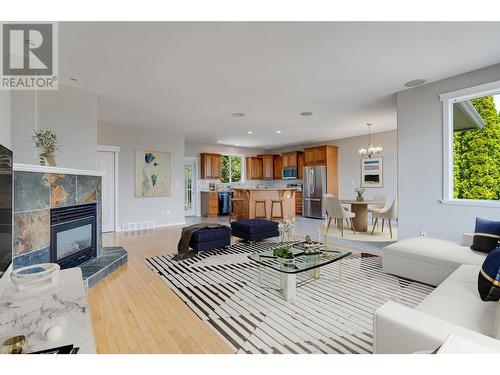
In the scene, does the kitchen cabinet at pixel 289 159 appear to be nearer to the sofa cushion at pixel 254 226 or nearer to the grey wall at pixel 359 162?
the grey wall at pixel 359 162

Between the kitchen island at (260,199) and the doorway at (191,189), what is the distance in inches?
73.9

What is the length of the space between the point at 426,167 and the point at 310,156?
4.84 meters

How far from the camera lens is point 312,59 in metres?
2.84

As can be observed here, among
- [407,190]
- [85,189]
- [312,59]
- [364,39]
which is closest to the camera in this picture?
[364,39]

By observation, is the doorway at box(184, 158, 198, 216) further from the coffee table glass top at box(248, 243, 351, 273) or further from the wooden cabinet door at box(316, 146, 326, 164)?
the coffee table glass top at box(248, 243, 351, 273)

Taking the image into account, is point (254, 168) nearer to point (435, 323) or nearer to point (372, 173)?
point (372, 173)

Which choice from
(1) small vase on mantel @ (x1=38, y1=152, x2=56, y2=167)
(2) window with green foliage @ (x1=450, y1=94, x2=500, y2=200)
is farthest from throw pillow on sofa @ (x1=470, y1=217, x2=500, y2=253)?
(1) small vase on mantel @ (x1=38, y1=152, x2=56, y2=167)

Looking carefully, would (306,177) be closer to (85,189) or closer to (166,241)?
(166,241)

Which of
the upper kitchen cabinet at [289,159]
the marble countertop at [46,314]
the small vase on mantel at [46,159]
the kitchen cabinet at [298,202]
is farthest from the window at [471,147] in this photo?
the upper kitchen cabinet at [289,159]

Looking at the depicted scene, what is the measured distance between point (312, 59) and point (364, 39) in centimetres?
58

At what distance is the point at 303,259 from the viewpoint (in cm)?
267

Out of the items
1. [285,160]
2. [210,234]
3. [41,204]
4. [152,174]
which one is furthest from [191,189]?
[41,204]
